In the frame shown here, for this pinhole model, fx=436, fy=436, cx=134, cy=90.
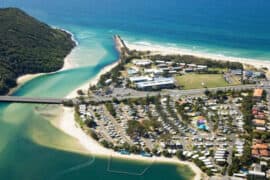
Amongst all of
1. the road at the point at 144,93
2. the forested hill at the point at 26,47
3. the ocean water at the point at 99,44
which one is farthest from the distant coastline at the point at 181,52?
the forested hill at the point at 26,47

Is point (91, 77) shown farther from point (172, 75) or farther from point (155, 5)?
point (155, 5)

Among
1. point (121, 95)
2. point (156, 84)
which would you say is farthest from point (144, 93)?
point (121, 95)

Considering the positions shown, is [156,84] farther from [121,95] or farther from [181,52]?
[181,52]

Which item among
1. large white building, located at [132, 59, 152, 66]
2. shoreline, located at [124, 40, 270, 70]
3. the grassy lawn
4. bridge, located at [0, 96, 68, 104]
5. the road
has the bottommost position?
bridge, located at [0, 96, 68, 104]

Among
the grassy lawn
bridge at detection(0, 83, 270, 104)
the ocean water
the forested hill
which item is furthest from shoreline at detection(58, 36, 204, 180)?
the grassy lawn

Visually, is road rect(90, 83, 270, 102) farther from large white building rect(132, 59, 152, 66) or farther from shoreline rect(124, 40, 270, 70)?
shoreline rect(124, 40, 270, 70)

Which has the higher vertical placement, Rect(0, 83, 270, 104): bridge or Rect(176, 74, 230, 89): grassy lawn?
Rect(176, 74, 230, 89): grassy lawn

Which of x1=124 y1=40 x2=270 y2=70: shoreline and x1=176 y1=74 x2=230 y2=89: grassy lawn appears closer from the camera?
x1=176 y1=74 x2=230 y2=89: grassy lawn

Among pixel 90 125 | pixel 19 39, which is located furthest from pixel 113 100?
pixel 19 39
